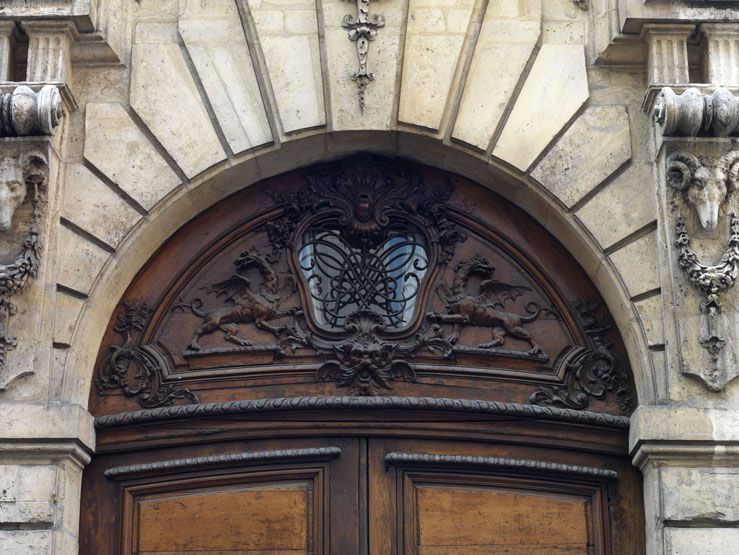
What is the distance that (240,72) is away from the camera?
8664 millimetres

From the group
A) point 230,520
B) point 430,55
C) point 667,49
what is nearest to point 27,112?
point 430,55

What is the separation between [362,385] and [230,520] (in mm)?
1061

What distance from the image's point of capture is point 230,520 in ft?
27.1

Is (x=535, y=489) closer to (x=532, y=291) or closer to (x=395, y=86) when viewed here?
(x=532, y=291)

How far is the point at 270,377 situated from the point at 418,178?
1516 millimetres

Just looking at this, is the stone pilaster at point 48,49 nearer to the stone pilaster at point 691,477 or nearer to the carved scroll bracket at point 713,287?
the carved scroll bracket at point 713,287

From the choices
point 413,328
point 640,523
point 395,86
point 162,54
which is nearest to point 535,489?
point 640,523

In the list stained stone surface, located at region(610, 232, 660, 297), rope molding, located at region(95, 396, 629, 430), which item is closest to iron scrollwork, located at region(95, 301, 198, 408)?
rope molding, located at region(95, 396, 629, 430)

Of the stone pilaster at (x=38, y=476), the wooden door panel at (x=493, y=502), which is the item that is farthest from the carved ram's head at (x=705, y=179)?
the stone pilaster at (x=38, y=476)

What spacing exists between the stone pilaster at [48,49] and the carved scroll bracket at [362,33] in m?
1.60

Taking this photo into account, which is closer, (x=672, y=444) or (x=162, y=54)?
(x=672, y=444)

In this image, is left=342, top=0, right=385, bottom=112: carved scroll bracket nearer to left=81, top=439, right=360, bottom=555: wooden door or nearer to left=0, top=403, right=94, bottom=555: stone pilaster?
left=81, top=439, right=360, bottom=555: wooden door

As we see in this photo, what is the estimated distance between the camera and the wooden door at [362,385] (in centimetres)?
827

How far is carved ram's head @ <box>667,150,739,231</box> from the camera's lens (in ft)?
26.7
